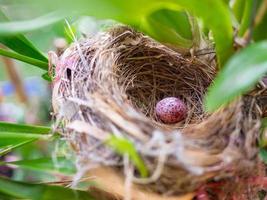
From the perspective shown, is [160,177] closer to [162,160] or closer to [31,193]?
[162,160]

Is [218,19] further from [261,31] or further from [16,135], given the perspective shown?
[16,135]

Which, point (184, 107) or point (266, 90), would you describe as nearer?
point (266, 90)

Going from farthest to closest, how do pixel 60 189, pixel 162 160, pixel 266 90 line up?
pixel 60 189
pixel 266 90
pixel 162 160

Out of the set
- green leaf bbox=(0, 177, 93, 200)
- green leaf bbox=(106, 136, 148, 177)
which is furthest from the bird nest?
green leaf bbox=(0, 177, 93, 200)

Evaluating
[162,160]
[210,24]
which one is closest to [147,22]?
[210,24]

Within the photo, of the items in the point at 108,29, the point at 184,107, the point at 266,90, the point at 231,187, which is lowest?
the point at 231,187

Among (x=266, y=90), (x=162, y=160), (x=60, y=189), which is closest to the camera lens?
(x=162, y=160)

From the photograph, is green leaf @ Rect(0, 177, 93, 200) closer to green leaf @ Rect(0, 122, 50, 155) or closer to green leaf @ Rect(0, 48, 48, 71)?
green leaf @ Rect(0, 122, 50, 155)

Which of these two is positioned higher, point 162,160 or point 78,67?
point 78,67
